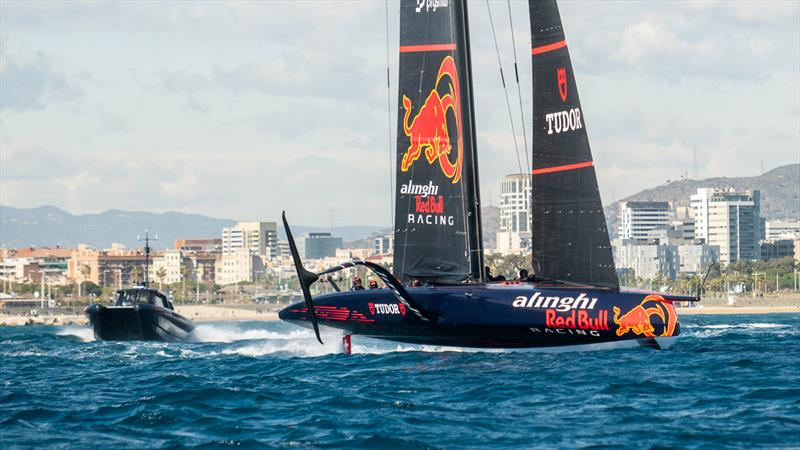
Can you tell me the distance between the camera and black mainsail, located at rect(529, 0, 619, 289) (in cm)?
3189

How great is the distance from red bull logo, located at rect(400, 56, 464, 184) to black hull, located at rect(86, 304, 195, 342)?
22369mm

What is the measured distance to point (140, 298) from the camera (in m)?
55.3

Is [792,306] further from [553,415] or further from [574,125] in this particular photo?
[553,415]

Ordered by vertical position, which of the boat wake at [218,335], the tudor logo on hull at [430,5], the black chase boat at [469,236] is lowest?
the boat wake at [218,335]

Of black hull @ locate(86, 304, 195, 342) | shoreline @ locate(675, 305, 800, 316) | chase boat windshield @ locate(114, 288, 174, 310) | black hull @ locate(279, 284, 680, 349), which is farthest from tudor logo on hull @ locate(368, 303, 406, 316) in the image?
shoreline @ locate(675, 305, 800, 316)

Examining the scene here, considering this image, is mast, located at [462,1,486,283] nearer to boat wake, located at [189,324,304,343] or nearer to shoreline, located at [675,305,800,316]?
boat wake, located at [189,324,304,343]

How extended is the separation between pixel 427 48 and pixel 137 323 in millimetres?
23725

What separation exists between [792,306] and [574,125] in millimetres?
148445

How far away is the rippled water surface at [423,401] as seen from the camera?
62.5 feet

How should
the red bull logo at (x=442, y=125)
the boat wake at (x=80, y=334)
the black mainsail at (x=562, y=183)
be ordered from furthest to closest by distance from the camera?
1. the boat wake at (x=80, y=334)
2. the red bull logo at (x=442, y=125)
3. the black mainsail at (x=562, y=183)

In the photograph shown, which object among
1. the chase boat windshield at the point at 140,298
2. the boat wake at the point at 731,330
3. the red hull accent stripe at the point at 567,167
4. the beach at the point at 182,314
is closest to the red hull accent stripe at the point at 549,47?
the red hull accent stripe at the point at 567,167

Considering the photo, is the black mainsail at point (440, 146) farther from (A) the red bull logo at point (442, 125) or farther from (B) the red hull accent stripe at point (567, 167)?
(B) the red hull accent stripe at point (567, 167)

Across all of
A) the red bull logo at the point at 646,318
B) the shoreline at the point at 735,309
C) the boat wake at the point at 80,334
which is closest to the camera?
the red bull logo at the point at 646,318

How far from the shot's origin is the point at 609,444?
711 inches
